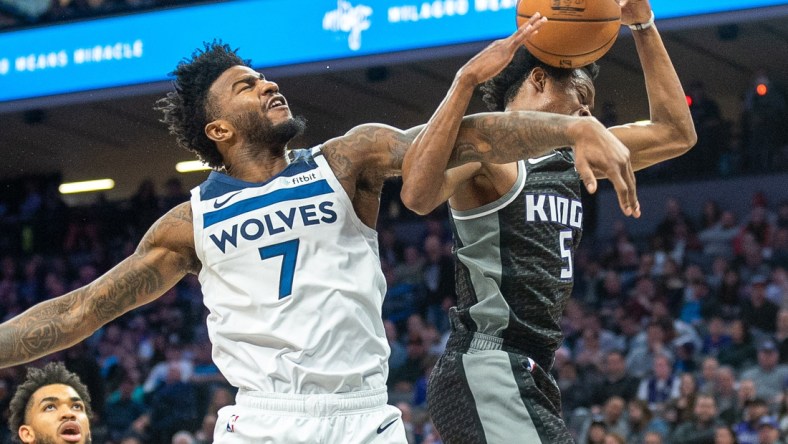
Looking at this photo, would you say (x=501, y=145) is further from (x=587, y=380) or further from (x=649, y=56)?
(x=587, y=380)

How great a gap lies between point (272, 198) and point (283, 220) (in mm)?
95

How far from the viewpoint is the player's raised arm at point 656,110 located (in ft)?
12.1

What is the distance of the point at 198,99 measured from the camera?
387cm

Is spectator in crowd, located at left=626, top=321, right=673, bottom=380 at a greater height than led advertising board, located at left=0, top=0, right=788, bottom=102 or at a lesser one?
lesser

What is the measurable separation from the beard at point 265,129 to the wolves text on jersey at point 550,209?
2.50 ft

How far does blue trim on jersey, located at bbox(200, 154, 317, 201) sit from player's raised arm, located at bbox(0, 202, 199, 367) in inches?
3.7

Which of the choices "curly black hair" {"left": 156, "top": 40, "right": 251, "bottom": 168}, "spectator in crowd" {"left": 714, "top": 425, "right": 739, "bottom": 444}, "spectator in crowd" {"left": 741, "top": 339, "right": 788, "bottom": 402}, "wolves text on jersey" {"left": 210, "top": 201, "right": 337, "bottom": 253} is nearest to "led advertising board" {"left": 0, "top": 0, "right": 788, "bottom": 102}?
"spectator in crowd" {"left": 741, "top": 339, "right": 788, "bottom": 402}

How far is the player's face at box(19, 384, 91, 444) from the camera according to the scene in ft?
17.2

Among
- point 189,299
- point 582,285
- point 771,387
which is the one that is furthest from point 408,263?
point 771,387

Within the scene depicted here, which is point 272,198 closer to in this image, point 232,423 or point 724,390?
point 232,423

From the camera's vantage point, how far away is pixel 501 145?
3.24 metres

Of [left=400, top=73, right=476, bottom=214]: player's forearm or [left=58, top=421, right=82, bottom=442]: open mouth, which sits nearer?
[left=400, top=73, right=476, bottom=214]: player's forearm

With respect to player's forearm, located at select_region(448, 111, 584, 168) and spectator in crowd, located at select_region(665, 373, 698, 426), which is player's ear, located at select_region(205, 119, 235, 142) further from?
spectator in crowd, located at select_region(665, 373, 698, 426)

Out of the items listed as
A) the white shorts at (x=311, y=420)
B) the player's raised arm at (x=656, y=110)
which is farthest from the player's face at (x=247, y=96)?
the player's raised arm at (x=656, y=110)
